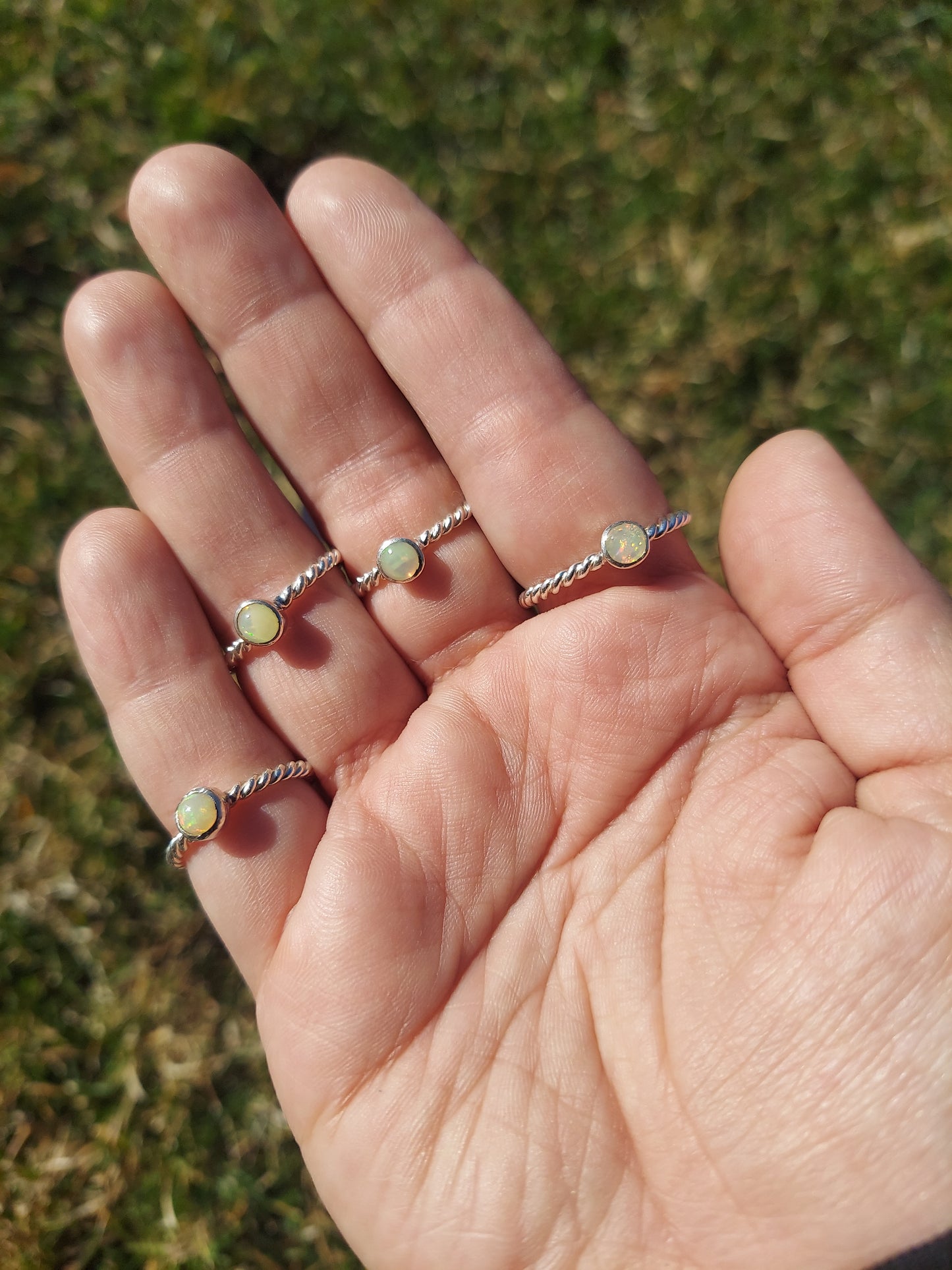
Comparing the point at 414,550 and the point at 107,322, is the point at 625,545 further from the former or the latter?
the point at 107,322

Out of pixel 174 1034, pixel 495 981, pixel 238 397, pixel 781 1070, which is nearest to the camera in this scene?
pixel 781 1070

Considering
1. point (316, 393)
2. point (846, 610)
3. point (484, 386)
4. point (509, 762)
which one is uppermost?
point (316, 393)

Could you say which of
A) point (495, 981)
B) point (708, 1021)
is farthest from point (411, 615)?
point (708, 1021)

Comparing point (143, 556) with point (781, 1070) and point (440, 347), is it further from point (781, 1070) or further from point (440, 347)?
point (781, 1070)

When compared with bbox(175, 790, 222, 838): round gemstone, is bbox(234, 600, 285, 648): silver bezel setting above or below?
above

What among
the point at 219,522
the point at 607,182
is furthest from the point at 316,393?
the point at 607,182

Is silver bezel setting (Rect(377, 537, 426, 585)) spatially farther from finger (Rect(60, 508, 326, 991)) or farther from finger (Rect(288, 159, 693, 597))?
finger (Rect(60, 508, 326, 991))

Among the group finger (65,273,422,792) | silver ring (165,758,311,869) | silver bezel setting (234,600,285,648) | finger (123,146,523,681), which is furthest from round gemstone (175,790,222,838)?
finger (123,146,523,681)
